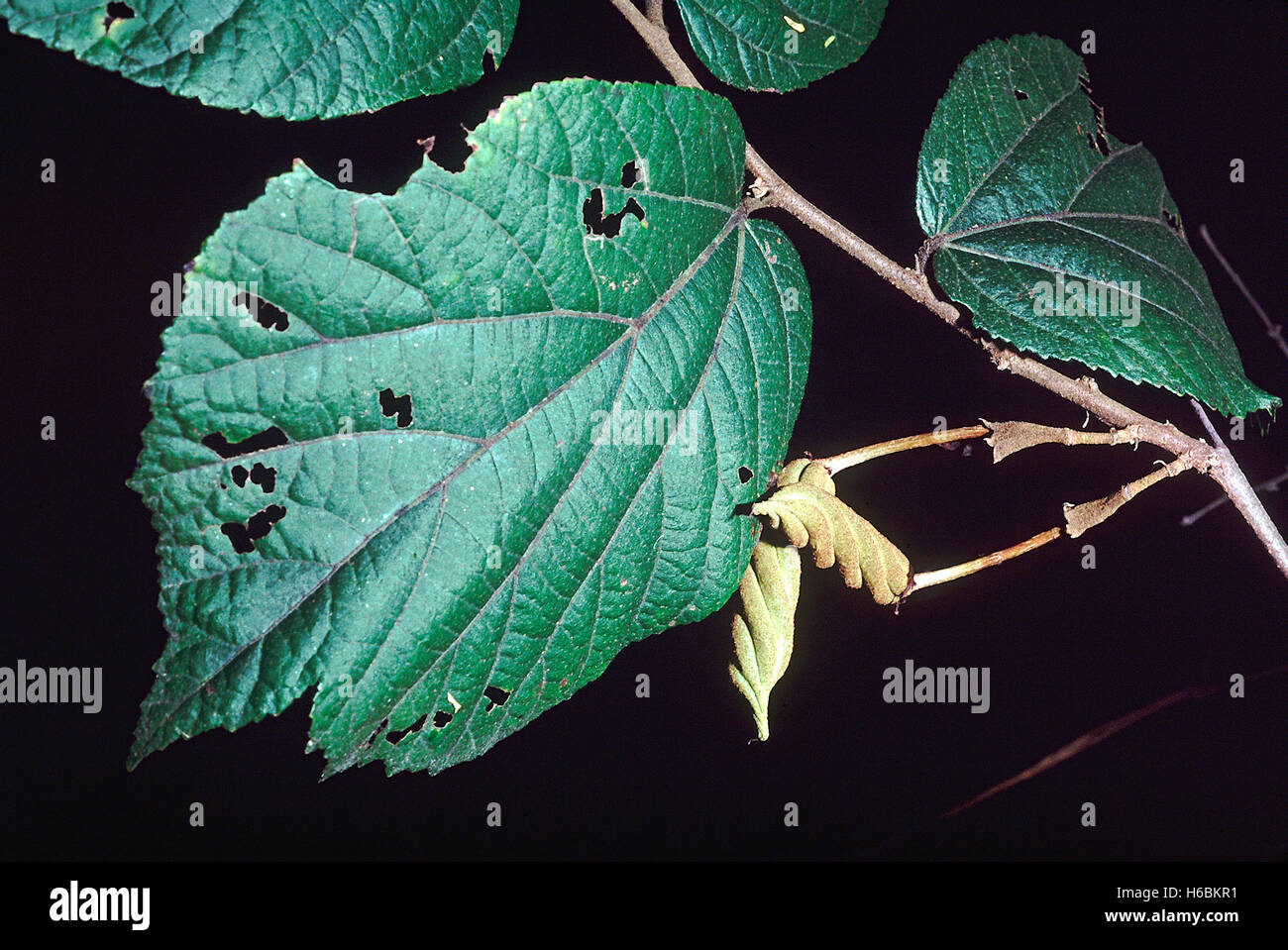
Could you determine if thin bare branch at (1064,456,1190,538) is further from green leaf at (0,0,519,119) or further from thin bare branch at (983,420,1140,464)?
green leaf at (0,0,519,119)

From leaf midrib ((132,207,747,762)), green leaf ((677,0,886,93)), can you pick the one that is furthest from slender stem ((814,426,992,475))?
green leaf ((677,0,886,93))

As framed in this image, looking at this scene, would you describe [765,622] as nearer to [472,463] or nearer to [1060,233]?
[472,463]

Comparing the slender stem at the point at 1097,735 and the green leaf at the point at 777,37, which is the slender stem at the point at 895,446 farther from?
the slender stem at the point at 1097,735

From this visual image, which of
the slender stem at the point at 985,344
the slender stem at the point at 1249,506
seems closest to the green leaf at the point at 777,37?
the slender stem at the point at 985,344

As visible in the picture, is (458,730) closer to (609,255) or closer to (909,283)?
(609,255)

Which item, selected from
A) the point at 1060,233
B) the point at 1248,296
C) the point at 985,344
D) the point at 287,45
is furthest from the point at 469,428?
the point at 1248,296
